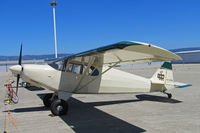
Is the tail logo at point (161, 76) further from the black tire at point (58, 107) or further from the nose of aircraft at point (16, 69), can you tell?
the nose of aircraft at point (16, 69)

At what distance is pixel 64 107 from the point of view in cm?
628

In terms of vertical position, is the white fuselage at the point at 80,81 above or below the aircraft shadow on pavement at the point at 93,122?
above

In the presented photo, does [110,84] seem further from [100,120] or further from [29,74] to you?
[29,74]

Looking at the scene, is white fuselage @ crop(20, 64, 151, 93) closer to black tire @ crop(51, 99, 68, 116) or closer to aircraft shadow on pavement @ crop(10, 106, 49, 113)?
black tire @ crop(51, 99, 68, 116)

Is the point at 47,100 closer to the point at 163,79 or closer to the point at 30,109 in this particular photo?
the point at 30,109

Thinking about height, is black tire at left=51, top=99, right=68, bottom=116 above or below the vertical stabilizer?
below

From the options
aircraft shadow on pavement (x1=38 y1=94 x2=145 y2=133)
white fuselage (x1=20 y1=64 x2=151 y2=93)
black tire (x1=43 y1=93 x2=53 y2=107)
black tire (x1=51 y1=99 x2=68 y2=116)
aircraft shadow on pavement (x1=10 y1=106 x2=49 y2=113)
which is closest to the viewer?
aircraft shadow on pavement (x1=38 y1=94 x2=145 y2=133)

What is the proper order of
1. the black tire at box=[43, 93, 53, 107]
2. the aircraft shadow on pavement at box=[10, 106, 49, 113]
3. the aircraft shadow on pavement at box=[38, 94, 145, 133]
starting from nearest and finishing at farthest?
the aircraft shadow on pavement at box=[38, 94, 145, 133]
the aircraft shadow on pavement at box=[10, 106, 49, 113]
the black tire at box=[43, 93, 53, 107]

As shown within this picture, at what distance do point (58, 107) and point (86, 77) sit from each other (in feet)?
5.39

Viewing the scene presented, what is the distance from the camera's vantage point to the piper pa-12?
615cm

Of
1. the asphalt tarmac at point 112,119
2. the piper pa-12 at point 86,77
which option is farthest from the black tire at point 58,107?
the asphalt tarmac at point 112,119

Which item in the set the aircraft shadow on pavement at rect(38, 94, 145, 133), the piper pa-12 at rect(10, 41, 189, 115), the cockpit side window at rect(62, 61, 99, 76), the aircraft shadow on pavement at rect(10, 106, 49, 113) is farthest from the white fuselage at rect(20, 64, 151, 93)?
the aircraft shadow on pavement at rect(10, 106, 49, 113)

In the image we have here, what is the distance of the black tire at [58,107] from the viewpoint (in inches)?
241

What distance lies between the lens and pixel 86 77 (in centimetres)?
715
